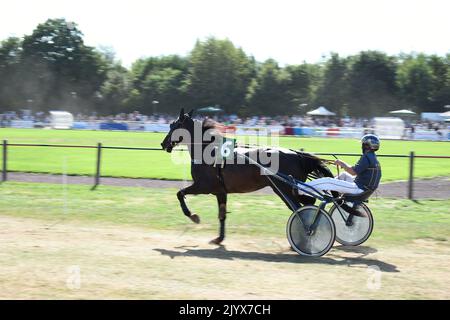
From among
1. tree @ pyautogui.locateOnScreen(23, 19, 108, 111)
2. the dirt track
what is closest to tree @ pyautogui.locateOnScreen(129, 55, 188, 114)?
tree @ pyautogui.locateOnScreen(23, 19, 108, 111)

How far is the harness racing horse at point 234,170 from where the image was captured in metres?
8.73

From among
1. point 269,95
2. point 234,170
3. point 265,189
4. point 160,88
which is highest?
point 160,88

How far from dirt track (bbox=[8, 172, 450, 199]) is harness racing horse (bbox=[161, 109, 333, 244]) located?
5315 millimetres

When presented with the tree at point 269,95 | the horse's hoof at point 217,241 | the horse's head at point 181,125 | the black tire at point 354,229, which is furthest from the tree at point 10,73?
the black tire at point 354,229

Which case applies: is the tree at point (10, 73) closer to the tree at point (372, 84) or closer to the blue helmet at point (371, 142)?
the tree at point (372, 84)

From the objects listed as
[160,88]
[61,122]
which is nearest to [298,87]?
[160,88]

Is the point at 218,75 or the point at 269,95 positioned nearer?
the point at 269,95

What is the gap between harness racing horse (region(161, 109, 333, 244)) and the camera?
28.7 feet

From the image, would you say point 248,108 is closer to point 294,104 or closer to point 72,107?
point 294,104

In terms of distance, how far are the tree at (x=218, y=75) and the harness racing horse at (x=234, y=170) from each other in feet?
208

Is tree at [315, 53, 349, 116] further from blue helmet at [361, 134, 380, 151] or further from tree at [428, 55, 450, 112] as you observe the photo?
blue helmet at [361, 134, 380, 151]

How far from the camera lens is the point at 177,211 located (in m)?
11.5

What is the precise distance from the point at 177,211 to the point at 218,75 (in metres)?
64.5

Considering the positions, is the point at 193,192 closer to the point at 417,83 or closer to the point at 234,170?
the point at 234,170
